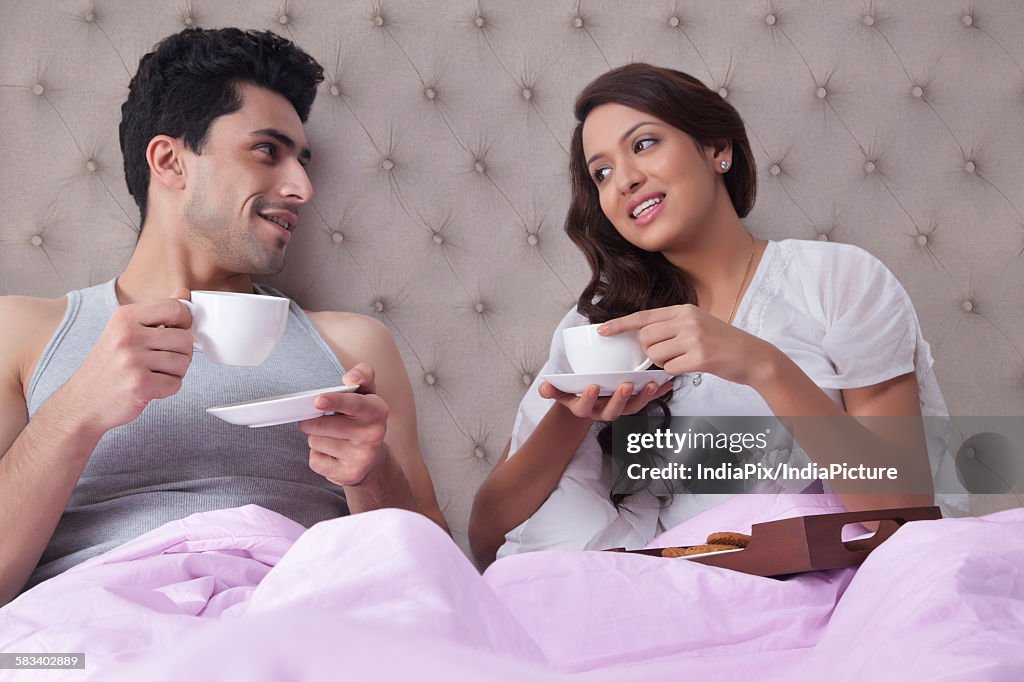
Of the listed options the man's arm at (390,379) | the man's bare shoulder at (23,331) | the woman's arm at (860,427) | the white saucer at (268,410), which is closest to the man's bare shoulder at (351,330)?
the man's arm at (390,379)

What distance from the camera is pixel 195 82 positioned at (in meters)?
1.25

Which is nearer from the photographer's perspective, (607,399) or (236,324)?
(236,324)

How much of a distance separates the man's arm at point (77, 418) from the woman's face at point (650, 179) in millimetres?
660

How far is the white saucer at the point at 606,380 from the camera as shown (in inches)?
34.0

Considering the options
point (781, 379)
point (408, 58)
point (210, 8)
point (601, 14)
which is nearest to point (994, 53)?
point (601, 14)

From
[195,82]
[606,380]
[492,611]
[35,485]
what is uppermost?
[195,82]

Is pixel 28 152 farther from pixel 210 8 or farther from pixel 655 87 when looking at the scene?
pixel 655 87

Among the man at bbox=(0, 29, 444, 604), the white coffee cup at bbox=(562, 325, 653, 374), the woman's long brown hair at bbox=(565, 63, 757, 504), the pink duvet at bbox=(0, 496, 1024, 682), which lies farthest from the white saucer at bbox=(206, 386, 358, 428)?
the woman's long brown hair at bbox=(565, 63, 757, 504)

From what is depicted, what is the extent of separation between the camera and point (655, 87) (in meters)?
1.24

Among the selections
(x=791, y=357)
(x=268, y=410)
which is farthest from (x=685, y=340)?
(x=268, y=410)

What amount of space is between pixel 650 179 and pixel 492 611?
0.84 meters

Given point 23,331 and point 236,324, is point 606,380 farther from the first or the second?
point 23,331

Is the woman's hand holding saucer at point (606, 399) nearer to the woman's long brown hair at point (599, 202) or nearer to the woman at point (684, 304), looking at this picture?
the woman at point (684, 304)

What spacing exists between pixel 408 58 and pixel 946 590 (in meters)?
1.16
